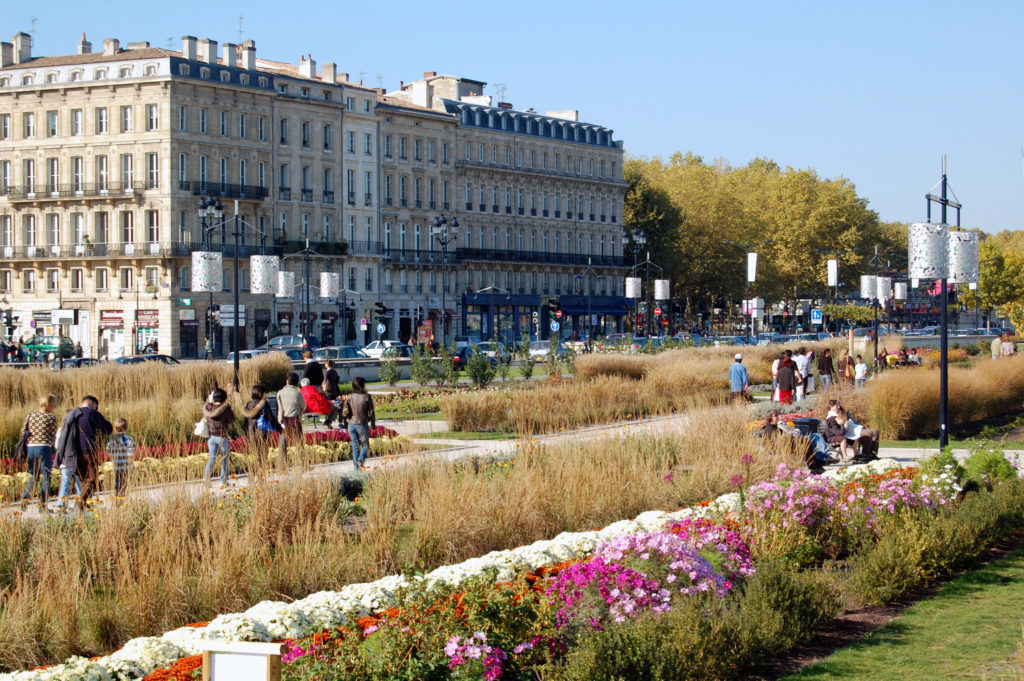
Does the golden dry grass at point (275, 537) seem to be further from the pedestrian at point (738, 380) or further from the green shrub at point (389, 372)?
the green shrub at point (389, 372)

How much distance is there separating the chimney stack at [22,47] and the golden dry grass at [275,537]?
2513 inches

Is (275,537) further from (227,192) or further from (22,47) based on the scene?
(22,47)

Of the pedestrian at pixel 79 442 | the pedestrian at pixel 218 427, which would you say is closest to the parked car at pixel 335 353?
the pedestrian at pixel 218 427

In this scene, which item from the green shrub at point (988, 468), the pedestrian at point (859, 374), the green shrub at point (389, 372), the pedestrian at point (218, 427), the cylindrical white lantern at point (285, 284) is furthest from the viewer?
the green shrub at point (389, 372)

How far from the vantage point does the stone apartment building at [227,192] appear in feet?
214

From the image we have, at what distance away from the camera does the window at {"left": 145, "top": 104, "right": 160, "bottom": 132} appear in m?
65.0

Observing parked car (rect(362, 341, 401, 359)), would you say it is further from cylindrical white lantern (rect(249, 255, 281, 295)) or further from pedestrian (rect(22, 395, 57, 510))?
pedestrian (rect(22, 395, 57, 510))

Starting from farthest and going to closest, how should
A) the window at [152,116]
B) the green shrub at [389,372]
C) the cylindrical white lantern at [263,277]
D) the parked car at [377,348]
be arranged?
1. the window at [152,116]
2. the parked car at [377,348]
3. the green shrub at [389,372]
4. the cylindrical white lantern at [263,277]

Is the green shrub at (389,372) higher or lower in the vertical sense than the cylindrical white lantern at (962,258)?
lower

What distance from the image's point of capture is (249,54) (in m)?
70.1

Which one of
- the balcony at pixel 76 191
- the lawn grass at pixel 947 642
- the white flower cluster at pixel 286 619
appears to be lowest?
the lawn grass at pixel 947 642

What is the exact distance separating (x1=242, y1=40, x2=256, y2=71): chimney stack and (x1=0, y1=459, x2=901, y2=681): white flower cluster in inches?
2516

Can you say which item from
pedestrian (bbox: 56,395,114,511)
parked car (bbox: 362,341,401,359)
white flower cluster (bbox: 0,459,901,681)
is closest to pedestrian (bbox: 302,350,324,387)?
pedestrian (bbox: 56,395,114,511)

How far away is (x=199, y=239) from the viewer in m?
66.2
